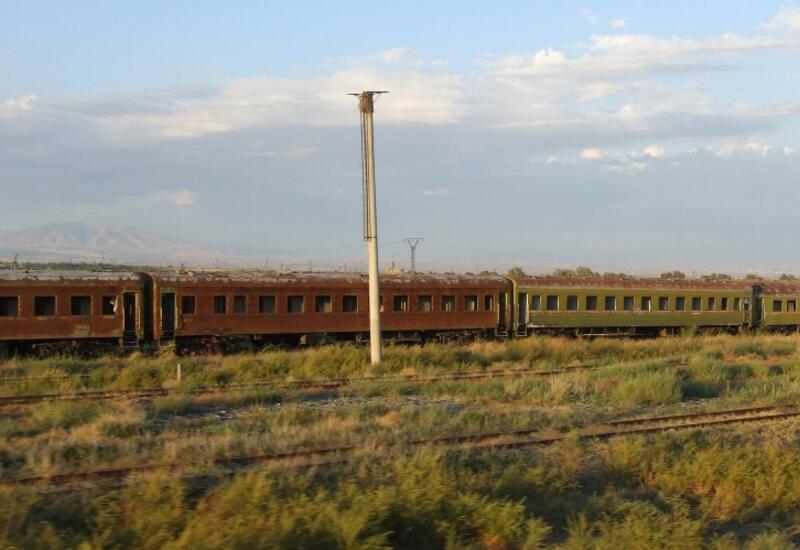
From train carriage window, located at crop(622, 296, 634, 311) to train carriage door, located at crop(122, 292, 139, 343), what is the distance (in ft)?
66.9

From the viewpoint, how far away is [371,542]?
691 cm

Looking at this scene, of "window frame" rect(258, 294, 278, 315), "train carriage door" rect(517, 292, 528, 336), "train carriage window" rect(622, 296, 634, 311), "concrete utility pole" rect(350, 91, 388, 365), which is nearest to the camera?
"concrete utility pole" rect(350, 91, 388, 365)

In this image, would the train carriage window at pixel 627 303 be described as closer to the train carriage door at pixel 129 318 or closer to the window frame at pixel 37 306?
the train carriage door at pixel 129 318

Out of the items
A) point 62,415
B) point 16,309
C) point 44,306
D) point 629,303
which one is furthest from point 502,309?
point 62,415

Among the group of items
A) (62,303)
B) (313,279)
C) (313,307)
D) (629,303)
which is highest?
(313,279)

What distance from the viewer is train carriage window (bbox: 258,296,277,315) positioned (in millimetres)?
28323

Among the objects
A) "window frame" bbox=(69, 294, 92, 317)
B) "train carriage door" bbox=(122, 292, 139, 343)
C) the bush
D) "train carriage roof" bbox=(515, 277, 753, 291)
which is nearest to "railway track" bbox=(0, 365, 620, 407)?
the bush

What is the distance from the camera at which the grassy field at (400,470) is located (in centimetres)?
734

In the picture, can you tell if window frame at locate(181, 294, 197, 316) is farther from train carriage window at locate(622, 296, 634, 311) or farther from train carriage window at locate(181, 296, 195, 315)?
train carriage window at locate(622, 296, 634, 311)

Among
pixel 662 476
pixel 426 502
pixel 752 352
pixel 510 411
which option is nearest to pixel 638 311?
pixel 752 352

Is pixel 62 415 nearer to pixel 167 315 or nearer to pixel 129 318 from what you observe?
pixel 129 318

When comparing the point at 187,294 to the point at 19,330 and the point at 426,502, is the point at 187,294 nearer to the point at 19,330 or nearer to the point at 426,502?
the point at 19,330

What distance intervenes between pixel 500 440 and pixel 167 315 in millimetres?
16502

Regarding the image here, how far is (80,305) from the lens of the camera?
25531mm
